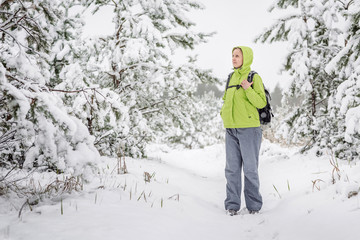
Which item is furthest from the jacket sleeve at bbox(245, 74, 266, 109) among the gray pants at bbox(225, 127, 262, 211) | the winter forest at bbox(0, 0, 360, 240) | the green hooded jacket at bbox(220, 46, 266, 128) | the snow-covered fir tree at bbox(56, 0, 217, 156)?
the snow-covered fir tree at bbox(56, 0, 217, 156)

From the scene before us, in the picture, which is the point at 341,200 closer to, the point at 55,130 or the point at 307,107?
the point at 55,130

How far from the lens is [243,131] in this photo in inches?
134

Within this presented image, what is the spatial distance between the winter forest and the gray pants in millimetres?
250

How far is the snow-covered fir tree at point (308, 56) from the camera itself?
18.6ft

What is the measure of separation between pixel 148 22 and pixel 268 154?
6428mm

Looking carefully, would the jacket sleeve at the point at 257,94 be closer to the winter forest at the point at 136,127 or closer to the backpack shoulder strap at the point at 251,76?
the backpack shoulder strap at the point at 251,76

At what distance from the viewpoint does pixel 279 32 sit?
21.5 feet

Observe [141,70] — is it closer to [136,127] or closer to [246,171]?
[136,127]

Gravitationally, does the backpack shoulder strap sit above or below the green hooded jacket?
above

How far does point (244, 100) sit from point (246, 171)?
3.33ft

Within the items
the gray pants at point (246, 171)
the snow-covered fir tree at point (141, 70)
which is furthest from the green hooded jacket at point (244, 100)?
the snow-covered fir tree at point (141, 70)

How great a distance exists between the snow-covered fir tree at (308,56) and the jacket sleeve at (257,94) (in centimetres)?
300

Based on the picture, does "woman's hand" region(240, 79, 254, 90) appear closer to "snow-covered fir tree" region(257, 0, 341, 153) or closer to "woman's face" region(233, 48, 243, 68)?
"woman's face" region(233, 48, 243, 68)

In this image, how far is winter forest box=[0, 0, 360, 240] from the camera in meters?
2.00
